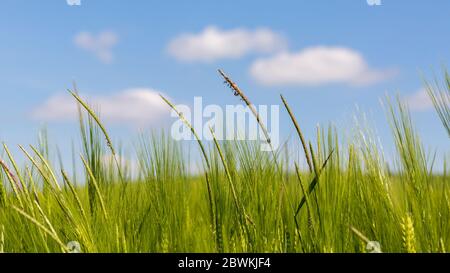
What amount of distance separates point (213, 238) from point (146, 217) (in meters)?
0.21

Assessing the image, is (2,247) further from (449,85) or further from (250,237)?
(449,85)

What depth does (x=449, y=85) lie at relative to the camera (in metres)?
1.38

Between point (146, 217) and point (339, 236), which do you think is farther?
point (146, 217)

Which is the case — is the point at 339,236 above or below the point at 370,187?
below

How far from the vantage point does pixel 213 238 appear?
4.74 ft
